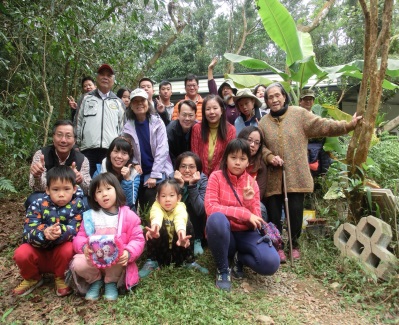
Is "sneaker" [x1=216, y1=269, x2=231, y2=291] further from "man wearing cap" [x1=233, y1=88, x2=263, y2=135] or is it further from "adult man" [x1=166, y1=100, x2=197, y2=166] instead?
"man wearing cap" [x1=233, y1=88, x2=263, y2=135]

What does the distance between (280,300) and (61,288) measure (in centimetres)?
191

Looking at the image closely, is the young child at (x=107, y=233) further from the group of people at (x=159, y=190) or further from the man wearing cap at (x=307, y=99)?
the man wearing cap at (x=307, y=99)

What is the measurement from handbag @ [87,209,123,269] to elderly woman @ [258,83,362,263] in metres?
1.75

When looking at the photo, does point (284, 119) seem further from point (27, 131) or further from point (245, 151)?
point (27, 131)

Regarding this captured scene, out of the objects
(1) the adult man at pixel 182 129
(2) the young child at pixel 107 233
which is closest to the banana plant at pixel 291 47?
(1) the adult man at pixel 182 129

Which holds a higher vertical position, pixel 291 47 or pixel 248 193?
pixel 291 47

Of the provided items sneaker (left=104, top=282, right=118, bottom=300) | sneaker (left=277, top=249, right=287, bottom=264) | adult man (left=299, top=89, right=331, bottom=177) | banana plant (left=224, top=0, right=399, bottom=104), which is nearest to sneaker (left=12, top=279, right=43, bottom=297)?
sneaker (left=104, top=282, right=118, bottom=300)

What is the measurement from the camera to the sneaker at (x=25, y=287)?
2.99m

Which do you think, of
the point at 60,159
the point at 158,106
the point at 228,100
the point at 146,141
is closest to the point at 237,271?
the point at 146,141

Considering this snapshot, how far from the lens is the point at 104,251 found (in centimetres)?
273

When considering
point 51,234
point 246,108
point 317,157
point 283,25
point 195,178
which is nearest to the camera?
point 51,234

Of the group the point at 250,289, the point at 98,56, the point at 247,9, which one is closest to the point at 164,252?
the point at 250,289

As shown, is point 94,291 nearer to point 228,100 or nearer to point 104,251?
point 104,251

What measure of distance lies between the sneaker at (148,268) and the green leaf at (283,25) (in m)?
3.56
